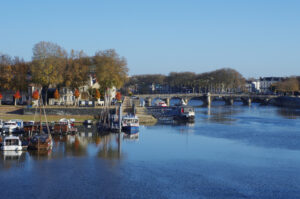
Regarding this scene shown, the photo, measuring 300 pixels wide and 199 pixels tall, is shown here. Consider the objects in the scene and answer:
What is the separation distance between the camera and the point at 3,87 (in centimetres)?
8494

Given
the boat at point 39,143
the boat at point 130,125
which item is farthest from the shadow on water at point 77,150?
the boat at point 130,125

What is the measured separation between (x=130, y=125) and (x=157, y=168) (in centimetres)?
2357

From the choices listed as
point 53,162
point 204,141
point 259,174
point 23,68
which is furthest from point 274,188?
point 23,68

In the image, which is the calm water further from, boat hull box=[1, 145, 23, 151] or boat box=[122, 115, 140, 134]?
boat box=[122, 115, 140, 134]

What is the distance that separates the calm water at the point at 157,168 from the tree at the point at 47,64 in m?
22.0

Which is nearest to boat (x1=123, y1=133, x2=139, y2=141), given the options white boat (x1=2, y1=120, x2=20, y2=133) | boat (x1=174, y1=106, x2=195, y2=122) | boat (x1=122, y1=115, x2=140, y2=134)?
boat (x1=122, y1=115, x2=140, y2=134)

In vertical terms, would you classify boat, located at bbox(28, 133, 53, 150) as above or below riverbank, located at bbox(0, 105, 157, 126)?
below

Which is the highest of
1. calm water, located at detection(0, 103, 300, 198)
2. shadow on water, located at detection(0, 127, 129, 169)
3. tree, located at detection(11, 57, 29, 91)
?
tree, located at detection(11, 57, 29, 91)

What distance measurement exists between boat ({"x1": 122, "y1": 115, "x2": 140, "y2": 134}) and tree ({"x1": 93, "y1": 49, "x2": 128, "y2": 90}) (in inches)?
816

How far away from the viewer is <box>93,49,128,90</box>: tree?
278ft

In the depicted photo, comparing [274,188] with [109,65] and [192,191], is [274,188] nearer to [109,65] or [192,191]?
[192,191]

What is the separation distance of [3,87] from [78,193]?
5941 cm

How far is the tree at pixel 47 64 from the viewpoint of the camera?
7838cm

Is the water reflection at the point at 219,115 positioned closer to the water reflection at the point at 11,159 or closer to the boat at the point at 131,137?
the boat at the point at 131,137
